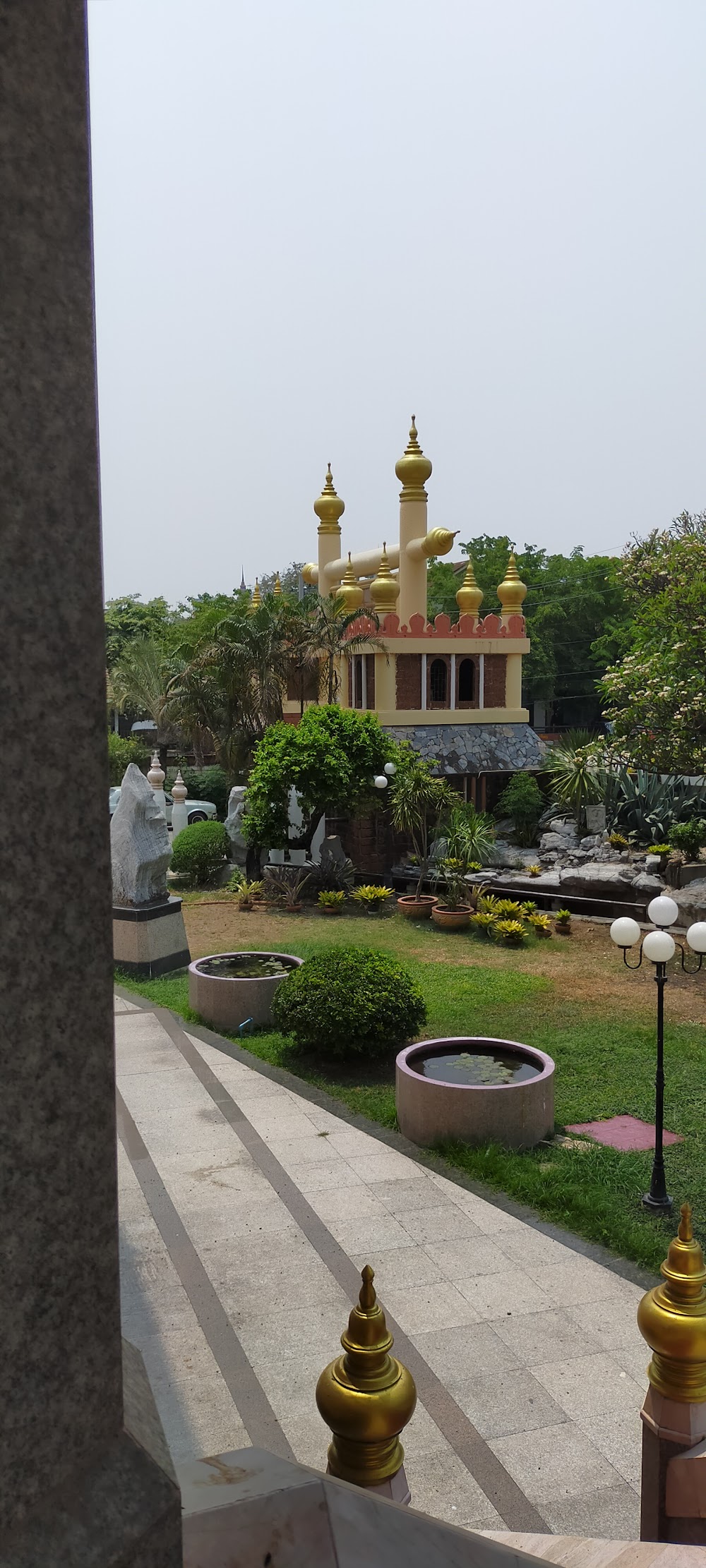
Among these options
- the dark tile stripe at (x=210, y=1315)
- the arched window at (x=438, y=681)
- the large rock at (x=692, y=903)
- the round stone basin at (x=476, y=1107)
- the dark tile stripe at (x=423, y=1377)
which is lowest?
the dark tile stripe at (x=423, y=1377)

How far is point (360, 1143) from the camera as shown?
26.8ft

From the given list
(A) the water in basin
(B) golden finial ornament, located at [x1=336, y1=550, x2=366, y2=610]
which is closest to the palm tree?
(B) golden finial ornament, located at [x1=336, y1=550, x2=366, y2=610]

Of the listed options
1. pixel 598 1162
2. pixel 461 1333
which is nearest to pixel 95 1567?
pixel 461 1333

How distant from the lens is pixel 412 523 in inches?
1086

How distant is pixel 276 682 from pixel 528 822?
665 centimetres

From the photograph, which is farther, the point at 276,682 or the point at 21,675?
the point at 276,682

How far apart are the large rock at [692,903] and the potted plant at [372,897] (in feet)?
15.4

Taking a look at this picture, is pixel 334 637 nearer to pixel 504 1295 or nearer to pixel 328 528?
pixel 328 528

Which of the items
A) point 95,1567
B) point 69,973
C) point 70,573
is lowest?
point 95,1567

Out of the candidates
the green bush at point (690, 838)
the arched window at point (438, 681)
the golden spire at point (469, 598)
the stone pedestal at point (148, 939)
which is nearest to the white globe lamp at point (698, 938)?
the stone pedestal at point (148, 939)

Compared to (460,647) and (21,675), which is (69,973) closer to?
(21,675)

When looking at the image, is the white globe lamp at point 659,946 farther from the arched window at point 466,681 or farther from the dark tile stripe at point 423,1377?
the arched window at point 466,681

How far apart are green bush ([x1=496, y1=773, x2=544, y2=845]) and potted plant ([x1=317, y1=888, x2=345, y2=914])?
6894 mm

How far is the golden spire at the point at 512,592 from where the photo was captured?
2692 cm
